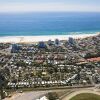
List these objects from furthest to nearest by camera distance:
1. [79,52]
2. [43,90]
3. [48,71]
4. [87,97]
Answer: [79,52] → [48,71] → [43,90] → [87,97]

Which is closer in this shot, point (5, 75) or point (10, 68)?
point (5, 75)

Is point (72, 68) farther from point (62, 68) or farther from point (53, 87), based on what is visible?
point (53, 87)

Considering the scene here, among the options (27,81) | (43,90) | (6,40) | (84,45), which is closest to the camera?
(43,90)

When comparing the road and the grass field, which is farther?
the road

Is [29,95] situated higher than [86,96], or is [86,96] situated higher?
[29,95]

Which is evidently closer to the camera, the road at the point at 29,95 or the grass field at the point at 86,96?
the grass field at the point at 86,96

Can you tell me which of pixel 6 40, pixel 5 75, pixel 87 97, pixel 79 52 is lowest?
pixel 87 97

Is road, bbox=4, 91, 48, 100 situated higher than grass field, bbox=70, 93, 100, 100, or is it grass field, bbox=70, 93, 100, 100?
road, bbox=4, 91, 48, 100

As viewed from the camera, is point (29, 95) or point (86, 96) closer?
point (86, 96)

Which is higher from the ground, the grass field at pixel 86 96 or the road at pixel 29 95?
the road at pixel 29 95

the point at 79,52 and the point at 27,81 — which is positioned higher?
the point at 79,52

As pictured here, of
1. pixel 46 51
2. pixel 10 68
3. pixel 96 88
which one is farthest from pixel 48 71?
pixel 46 51
